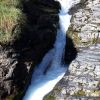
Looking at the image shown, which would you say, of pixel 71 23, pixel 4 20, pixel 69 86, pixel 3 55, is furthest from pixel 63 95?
pixel 71 23

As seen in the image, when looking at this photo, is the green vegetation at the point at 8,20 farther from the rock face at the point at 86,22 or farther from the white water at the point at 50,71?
the rock face at the point at 86,22

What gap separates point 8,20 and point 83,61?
5565 mm

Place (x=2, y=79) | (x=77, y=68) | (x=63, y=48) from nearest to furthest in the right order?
(x=2, y=79)
(x=77, y=68)
(x=63, y=48)

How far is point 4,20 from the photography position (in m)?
24.2

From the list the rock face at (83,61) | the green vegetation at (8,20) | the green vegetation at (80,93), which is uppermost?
the green vegetation at (8,20)

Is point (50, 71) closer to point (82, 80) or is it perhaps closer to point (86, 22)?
point (82, 80)

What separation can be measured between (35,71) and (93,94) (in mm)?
4613

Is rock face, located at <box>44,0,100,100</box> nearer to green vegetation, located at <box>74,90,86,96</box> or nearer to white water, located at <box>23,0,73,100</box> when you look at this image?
green vegetation, located at <box>74,90,86,96</box>

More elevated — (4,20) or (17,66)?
(4,20)

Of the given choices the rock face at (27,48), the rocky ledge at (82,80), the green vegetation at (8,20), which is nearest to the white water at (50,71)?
the rock face at (27,48)

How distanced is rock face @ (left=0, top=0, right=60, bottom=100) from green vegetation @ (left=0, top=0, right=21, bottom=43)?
19.2 inches

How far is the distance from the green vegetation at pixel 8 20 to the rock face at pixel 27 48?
488 millimetres

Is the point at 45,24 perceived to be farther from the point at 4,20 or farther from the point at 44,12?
the point at 4,20

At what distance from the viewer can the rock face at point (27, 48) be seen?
23045 mm
